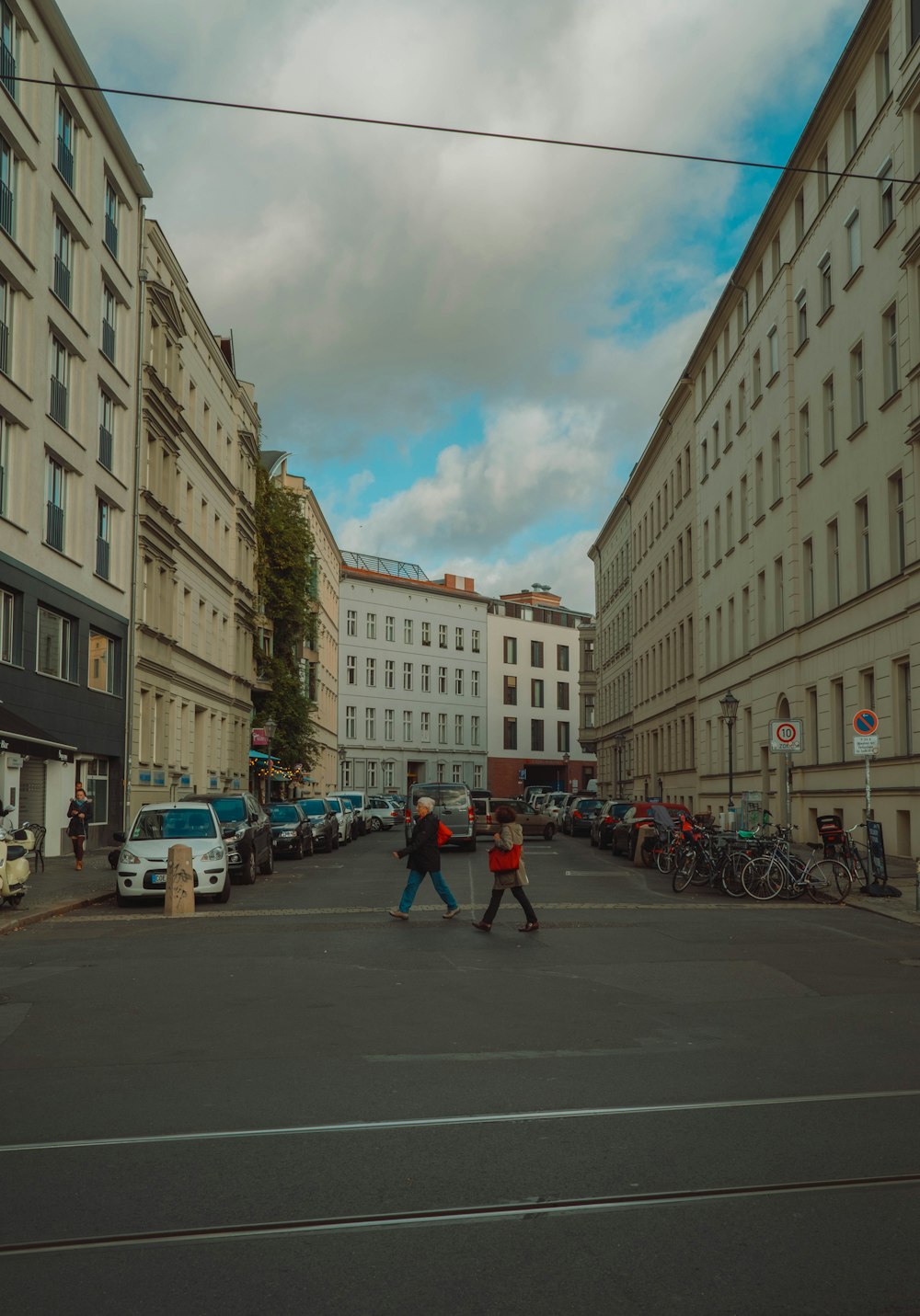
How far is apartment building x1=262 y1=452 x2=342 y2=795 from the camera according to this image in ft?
243

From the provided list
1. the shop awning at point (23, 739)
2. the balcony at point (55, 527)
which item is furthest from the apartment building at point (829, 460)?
the balcony at point (55, 527)

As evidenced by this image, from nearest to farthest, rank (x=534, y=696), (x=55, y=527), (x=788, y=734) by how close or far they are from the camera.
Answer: (x=788, y=734), (x=55, y=527), (x=534, y=696)

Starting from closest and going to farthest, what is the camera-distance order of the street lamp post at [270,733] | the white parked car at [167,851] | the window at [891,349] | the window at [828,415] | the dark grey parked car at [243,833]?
the white parked car at [167,851] < the dark grey parked car at [243,833] < the window at [891,349] < the window at [828,415] < the street lamp post at [270,733]

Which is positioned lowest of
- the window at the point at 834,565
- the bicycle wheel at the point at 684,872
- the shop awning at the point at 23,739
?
the bicycle wheel at the point at 684,872

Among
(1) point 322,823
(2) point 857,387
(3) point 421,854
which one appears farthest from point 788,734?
(1) point 322,823

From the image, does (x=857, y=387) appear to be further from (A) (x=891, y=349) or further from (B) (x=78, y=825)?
(B) (x=78, y=825)

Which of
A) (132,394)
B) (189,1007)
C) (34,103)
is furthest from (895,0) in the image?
(189,1007)

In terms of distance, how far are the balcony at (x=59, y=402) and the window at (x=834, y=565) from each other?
18.1 metres

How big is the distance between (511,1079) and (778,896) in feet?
46.9

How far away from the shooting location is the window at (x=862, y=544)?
3052 cm

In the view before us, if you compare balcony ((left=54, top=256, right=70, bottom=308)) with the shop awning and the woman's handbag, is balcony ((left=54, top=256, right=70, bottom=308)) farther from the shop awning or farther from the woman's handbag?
the woman's handbag

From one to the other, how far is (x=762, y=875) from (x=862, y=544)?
11.9m

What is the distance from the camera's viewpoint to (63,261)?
105 feet

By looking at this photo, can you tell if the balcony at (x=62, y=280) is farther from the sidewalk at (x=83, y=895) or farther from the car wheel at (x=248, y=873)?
the car wheel at (x=248, y=873)
